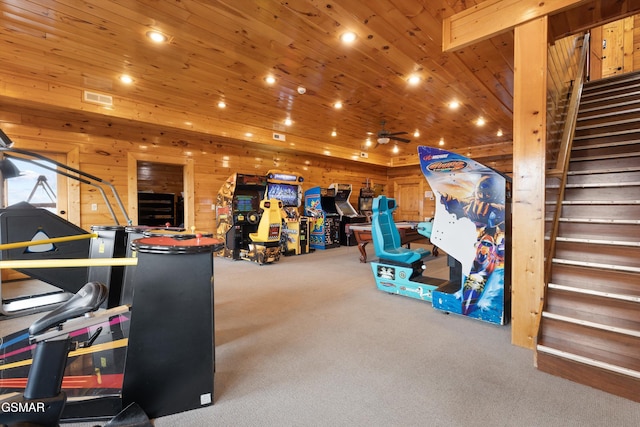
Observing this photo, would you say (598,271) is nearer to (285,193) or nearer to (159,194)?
(285,193)

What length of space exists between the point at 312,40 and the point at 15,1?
108 inches

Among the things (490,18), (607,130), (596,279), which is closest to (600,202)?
(596,279)

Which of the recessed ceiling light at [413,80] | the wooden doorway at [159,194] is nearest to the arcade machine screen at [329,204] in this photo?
the wooden doorway at [159,194]

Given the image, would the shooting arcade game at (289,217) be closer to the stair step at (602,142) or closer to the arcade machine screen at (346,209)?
the arcade machine screen at (346,209)

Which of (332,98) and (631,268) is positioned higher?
(332,98)

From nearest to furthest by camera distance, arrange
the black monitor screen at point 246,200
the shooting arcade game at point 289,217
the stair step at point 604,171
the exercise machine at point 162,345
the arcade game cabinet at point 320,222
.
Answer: the exercise machine at point 162,345
the stair step at point 604,171
the black monitor screen at point 246,200
the shooting arcade game at point 289,217
the arcade game cabinet at point 320,222

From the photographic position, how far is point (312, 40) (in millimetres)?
3299

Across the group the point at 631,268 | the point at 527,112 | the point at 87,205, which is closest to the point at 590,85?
the point at 527,112

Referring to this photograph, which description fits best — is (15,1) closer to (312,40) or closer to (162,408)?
(312,40)

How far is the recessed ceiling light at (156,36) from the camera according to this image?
310 cm

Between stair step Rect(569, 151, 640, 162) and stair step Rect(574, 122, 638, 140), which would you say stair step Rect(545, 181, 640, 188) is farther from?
stair step Rect(574, 122, 638, 140)

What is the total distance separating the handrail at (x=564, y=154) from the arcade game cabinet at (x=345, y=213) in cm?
551

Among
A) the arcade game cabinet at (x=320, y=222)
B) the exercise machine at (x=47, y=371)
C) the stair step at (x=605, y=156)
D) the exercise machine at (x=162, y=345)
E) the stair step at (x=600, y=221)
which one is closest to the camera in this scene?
the exercise machine at (x=47, y=371)

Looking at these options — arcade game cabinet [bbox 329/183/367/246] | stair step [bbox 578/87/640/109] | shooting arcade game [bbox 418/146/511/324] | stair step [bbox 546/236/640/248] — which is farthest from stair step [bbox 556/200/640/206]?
arcade game cabinet [bbox 329/183/367/246]
